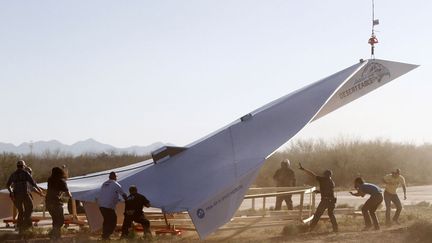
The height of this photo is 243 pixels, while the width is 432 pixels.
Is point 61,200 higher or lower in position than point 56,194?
lower

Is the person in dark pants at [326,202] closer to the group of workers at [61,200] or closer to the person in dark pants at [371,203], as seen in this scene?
the person in dark pants at [371,203]

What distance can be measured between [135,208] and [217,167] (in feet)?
6.29

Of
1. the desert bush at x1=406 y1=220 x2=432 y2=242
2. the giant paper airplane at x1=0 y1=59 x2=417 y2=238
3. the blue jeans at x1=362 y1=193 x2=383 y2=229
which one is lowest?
the desert bush at x1=406 y1=220 x2=432 y2=242

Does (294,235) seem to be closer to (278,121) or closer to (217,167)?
(217,167)

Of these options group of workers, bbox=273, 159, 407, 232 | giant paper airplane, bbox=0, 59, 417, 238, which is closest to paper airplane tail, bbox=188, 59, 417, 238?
giant paper airplane, bbox=0, 59, 417, 238

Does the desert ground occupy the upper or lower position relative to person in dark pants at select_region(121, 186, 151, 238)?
lower

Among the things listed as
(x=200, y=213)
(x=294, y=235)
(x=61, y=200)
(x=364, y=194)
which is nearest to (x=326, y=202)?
(x=294, y=235)

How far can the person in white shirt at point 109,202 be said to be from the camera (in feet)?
41.3

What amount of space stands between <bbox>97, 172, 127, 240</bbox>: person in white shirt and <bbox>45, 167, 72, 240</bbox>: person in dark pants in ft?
3.05

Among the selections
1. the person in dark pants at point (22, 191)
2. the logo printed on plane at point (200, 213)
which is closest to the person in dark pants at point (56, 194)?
the person in dark pants at point (22, 191)

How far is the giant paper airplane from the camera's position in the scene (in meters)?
12.0

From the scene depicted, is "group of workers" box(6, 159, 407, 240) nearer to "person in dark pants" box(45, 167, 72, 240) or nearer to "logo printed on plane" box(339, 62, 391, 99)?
"person in dark pants" box(45, 167, 72, 240)

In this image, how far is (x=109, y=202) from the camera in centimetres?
1258

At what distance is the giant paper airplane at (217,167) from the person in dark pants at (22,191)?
1.00 meters
